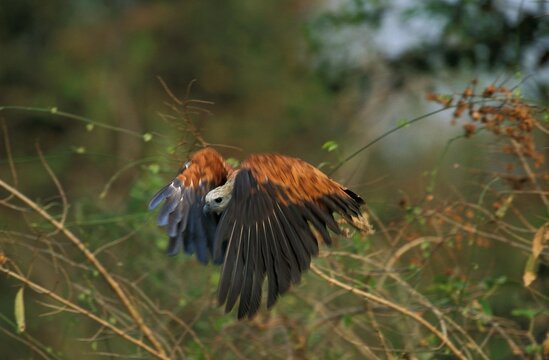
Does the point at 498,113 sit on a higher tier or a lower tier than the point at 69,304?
lower

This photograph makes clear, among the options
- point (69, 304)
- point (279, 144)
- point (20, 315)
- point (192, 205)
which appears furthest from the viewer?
point (279, 144)

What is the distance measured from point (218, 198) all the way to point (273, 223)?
522 millimetres

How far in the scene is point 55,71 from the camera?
16.8 m

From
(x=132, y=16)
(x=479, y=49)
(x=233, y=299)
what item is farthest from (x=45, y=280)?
(x=132, y=16)

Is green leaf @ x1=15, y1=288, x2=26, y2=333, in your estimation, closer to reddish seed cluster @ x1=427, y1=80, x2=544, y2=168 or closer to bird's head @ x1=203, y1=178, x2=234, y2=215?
bird's head @ x1=203, y1=178, x2=234, y2=215

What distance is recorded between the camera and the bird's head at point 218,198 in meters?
4.79

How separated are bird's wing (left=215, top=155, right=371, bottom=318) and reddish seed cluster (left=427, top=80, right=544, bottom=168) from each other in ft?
2.10

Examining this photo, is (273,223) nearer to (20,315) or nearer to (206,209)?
(206,209)

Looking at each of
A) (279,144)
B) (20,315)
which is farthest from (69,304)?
(279,144)

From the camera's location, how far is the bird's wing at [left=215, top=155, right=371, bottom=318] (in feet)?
13.5

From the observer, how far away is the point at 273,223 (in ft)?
14.4

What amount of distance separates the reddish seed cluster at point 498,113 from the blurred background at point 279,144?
0.05 m

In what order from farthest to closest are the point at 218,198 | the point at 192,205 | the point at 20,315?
the point at 192,205 < the point at 218,198 < the point at 20,315

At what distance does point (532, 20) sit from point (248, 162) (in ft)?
9.27
